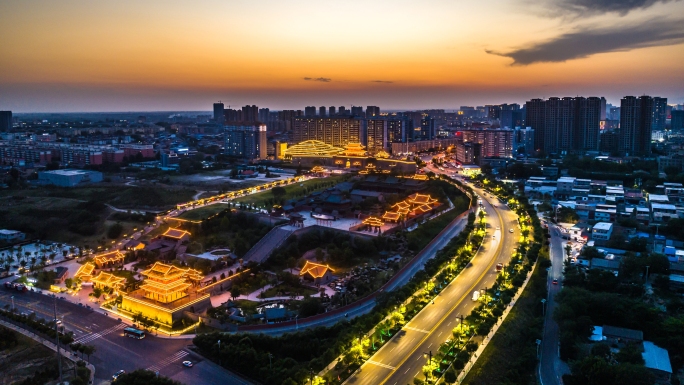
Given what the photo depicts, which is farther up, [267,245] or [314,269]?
[267,245]

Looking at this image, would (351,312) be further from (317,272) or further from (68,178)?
(68,178)

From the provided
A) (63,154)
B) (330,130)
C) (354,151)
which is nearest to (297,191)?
(354,151)

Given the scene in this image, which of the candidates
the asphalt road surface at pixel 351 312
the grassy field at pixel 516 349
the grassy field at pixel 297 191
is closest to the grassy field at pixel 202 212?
the grassy field at pixel 297 191

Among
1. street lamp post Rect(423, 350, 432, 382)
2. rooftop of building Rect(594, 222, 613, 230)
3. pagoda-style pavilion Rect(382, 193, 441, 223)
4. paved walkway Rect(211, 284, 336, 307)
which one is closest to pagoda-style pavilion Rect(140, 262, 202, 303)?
paved walkway Rect(211, 284, 336, 307)

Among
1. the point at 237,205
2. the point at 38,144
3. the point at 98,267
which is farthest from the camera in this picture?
the point at 38,144

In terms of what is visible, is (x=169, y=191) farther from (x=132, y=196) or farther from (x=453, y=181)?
(x=453, y=181)

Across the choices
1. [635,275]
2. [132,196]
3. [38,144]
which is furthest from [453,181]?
[38,144]

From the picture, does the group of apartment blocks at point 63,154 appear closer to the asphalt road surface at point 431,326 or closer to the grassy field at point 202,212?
the grassy field at point 202,212
